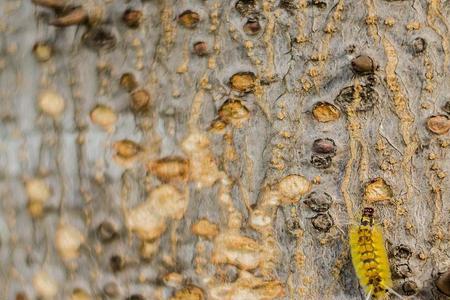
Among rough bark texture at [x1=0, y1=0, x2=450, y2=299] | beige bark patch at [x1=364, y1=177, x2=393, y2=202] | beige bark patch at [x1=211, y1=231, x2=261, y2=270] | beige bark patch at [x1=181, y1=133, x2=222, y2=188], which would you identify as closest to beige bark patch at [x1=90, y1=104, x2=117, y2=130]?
rough bark texture at [x1=0, y1=0, x2=450, y2=299]

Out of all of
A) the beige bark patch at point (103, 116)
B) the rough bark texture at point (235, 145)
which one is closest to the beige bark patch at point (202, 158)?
the rough bark texture at point (235, 145)

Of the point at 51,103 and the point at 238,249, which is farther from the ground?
the point at 51,103

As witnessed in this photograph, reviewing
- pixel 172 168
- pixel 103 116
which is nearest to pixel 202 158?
pixel 172 168

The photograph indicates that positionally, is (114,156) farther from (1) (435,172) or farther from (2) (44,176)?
(1) (435,172)

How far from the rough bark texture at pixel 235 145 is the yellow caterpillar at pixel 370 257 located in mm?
14

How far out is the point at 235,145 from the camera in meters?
0.96

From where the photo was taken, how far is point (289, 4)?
951 mm

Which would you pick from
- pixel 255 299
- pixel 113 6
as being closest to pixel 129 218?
pixel 255 299

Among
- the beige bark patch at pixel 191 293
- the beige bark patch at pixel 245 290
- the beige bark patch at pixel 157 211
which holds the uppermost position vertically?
the beige bark patch at pixel 157 211

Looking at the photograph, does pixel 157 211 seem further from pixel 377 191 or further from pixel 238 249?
pixel 377 191

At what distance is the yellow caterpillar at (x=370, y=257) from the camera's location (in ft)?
2.95

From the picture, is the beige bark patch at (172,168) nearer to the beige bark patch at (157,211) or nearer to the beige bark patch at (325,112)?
the beige bark patch at (157,211)

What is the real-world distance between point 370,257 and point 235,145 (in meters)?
0.25

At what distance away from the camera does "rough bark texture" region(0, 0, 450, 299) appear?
0.93 m
